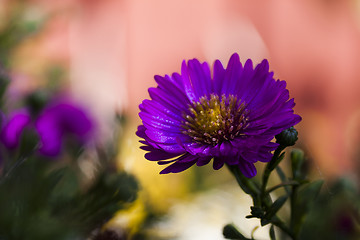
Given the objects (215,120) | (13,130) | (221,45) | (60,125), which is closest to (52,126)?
(60,125)

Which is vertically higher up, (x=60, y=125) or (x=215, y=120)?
(x=60, y=125)

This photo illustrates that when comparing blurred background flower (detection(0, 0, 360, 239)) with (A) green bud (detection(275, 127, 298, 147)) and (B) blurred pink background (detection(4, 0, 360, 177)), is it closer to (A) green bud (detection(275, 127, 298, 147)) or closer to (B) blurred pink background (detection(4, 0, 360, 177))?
(B) blurred pink background (detection(4, 0, 360, 177))

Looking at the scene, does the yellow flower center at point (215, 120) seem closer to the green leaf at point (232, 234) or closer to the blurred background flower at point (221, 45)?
the green leaf at point (232, 234)

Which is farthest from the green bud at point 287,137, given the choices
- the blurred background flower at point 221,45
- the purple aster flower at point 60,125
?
the blurred background flower at point 221,45

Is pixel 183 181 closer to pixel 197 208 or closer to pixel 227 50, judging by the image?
pixel 197 208

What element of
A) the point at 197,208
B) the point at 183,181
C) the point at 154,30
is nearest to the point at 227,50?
the point at 154,30

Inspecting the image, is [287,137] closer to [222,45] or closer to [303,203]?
[303,203]
